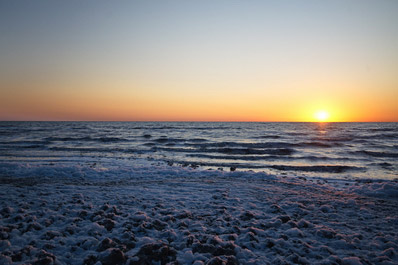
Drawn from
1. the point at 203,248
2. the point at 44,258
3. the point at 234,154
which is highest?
the point at 44,258

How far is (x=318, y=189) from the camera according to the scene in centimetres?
890

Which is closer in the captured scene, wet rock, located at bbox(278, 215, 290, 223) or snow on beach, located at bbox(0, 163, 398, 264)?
snow on beach, located at bbox(0, 163, 398, 264)

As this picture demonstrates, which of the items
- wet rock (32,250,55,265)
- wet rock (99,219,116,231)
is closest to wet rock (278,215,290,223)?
wet rock (99,219,116,231)

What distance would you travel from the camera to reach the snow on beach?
396 centimetres

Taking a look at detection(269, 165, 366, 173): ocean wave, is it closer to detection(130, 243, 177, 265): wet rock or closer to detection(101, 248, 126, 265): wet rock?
detection(130, 243, 177, 265): wet rock

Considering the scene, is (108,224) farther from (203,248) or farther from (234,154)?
(234,154)

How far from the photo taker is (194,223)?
5.24m

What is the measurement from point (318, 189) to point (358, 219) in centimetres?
321

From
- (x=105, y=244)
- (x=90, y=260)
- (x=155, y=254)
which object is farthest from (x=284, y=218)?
(x=90, y=260)

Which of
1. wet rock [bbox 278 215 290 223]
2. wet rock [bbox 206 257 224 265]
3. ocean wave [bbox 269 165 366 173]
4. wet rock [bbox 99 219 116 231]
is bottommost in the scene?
ocean wave [bbox 269 165 366 173]

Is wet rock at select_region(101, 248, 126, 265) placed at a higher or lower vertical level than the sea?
higher

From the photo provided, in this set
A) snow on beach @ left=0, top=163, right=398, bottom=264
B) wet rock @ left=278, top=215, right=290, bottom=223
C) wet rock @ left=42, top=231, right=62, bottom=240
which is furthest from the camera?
wet rock @ left=278, top=215, right=290, bottom=223

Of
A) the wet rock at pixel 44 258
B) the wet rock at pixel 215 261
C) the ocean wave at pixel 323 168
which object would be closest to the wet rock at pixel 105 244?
the wet rock at pixel 44 258

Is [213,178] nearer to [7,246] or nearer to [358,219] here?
[358,219]
